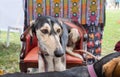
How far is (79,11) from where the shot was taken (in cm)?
378

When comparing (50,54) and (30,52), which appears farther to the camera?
(30,52)

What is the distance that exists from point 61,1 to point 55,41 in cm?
88

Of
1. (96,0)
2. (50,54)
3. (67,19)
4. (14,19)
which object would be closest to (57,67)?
(50,54)

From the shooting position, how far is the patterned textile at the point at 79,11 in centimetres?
374

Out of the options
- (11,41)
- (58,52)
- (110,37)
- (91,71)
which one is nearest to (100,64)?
(91,71)

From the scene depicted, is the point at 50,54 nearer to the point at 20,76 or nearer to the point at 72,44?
the point at 72,44

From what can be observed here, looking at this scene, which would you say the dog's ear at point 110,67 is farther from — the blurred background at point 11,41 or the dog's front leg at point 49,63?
the blurred background at point 11,41

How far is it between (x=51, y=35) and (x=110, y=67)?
1.30m

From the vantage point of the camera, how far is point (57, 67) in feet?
10.2

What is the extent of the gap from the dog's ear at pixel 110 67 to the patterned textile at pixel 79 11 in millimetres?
1908

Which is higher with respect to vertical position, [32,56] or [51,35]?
[51,35]

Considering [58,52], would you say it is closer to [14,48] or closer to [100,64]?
[100,64]

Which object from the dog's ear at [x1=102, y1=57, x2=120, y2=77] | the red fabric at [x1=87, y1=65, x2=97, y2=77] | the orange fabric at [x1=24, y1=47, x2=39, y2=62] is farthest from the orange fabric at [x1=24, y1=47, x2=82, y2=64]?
the dog's ear at [x1=102, y1=57, x2=120, y2=77]

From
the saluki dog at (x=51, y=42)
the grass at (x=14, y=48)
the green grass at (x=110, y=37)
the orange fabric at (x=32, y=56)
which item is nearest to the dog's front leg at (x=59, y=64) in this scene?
the saluki dog at (x=51, y=42)
